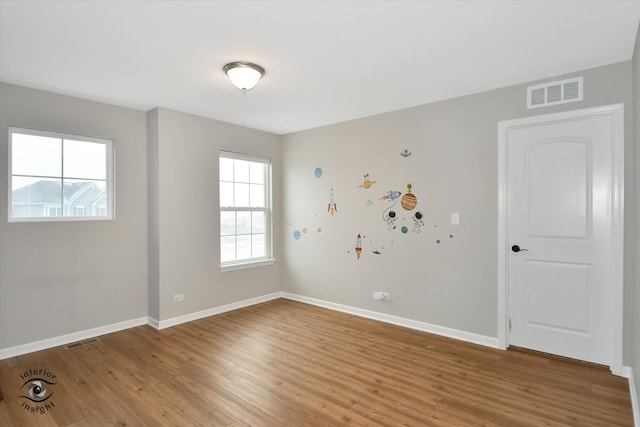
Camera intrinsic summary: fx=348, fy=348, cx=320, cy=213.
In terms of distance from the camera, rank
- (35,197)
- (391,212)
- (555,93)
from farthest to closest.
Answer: (391,212)
(35,197)
(555,93)

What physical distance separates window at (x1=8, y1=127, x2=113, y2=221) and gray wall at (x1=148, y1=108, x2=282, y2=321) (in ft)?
1.72

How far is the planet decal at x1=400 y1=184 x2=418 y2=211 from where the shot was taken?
4.11 meters

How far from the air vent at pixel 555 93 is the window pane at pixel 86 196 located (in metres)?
4.62

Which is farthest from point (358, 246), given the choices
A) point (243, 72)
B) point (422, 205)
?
point (243, 72)

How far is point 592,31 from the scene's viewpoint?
2.42 meters

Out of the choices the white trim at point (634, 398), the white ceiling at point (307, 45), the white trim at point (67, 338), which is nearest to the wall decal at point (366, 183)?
the white ceiling at point (307, 45)

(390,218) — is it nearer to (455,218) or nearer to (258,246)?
(455,218)

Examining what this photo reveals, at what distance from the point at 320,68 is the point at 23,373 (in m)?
3.67

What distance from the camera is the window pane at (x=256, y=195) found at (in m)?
5.31

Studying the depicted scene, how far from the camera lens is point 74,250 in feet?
12.3

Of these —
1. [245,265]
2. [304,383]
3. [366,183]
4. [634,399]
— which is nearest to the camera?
[634,399]

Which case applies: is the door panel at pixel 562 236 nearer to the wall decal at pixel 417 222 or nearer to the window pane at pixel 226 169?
the wall decal at pixel 417 222

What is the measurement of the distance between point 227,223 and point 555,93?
4102mm

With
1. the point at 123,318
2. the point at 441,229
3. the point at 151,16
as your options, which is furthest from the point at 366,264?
the point at 151,16
